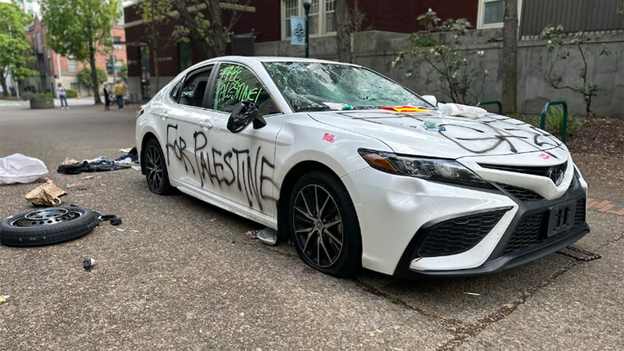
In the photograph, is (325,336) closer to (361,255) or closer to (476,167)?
(361,255)

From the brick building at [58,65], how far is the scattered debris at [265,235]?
5955cm

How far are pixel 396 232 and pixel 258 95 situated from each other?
1792 millimetres

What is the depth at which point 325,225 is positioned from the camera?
3.16m

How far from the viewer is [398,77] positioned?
46.6 feet

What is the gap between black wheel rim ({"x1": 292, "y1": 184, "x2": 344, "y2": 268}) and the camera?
3.10 meters

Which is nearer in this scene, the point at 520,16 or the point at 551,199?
the point at 551,199

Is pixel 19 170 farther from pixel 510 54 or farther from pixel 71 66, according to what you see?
pixel 71 66

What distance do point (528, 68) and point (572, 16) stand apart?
153 centimetres

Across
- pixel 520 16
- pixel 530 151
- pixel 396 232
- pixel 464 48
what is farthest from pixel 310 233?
pixel 520 16

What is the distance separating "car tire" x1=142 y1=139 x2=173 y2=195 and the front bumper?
3349 millimetres

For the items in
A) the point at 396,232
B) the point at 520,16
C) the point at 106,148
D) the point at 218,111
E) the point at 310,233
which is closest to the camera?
the point at 396,232

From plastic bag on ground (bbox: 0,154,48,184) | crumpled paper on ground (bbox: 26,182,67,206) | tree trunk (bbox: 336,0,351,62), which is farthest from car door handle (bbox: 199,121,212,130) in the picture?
tree trunk (bbox: 336,0,351,62)

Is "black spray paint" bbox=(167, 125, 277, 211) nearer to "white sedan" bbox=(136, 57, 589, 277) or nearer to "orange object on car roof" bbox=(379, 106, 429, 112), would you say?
"white sedan" bbox=(136, 57, 589, 277)

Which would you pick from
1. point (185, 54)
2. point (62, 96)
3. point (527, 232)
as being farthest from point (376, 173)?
point (62, 96)
